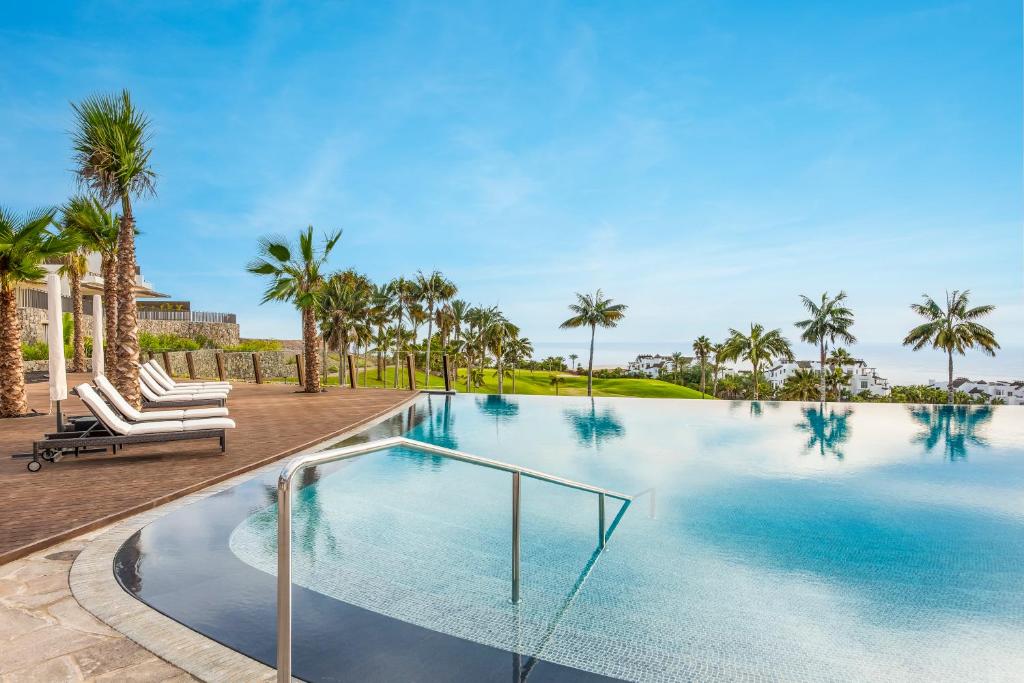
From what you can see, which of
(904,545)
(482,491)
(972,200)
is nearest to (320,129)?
(482,491)

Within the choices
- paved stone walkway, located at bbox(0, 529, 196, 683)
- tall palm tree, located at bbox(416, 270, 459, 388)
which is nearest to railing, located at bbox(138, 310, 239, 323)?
tall palm tree, located at bbox(416, 270, 459, 388)

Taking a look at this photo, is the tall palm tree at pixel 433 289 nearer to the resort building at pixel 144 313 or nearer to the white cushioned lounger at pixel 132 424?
the resort building at pixel 144 313

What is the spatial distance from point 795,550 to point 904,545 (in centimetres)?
137

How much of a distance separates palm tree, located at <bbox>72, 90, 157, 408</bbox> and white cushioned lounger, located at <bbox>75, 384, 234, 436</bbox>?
428cm

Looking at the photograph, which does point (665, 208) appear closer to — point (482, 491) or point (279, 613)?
point (482, 491)

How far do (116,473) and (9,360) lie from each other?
311 inches

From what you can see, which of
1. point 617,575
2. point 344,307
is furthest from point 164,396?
point 344,307

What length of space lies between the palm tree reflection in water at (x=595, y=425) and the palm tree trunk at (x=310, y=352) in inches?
363

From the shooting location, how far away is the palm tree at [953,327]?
40.5 m

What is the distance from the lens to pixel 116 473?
21.2ft

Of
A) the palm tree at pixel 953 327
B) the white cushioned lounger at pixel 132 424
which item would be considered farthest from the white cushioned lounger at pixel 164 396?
the palm tree at pixel 953 327

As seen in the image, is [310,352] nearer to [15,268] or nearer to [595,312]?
[15,268]

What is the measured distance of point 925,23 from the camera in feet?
56.4

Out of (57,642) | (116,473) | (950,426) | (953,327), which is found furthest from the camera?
(953,327)
